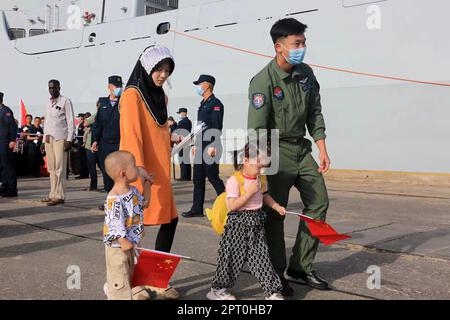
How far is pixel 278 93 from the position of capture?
12.3ft

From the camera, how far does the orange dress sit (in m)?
3.45

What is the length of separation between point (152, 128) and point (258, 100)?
75 centimetres

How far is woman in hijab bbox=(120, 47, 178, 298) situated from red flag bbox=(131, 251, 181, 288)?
36 cm

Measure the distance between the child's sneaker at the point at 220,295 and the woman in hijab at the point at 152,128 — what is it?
238 mm

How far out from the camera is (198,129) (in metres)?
6.80

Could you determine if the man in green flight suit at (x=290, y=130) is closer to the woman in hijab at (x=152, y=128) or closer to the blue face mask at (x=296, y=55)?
the blue face mask at (x=296, y=55)

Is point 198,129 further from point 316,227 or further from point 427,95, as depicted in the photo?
point 427,95

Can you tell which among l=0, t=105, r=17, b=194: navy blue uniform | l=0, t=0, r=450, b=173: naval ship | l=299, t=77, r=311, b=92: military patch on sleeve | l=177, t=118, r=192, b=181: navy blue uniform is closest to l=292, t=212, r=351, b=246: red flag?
l=299, t=77, r=311, b=92: military patch on sleeve

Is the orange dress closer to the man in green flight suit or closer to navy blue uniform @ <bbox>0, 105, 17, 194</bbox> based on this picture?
the man in green flight suit

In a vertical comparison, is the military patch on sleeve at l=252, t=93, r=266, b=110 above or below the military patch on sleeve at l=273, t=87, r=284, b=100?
below

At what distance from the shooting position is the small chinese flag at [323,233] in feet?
11.7

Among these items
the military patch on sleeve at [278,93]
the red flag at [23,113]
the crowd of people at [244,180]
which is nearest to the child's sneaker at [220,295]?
the crowd of people at [244,180]

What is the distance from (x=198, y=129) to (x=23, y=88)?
735 inches

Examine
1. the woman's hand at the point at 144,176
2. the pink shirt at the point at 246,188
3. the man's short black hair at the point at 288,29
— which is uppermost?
the man's short black hair at the point at 288,29
